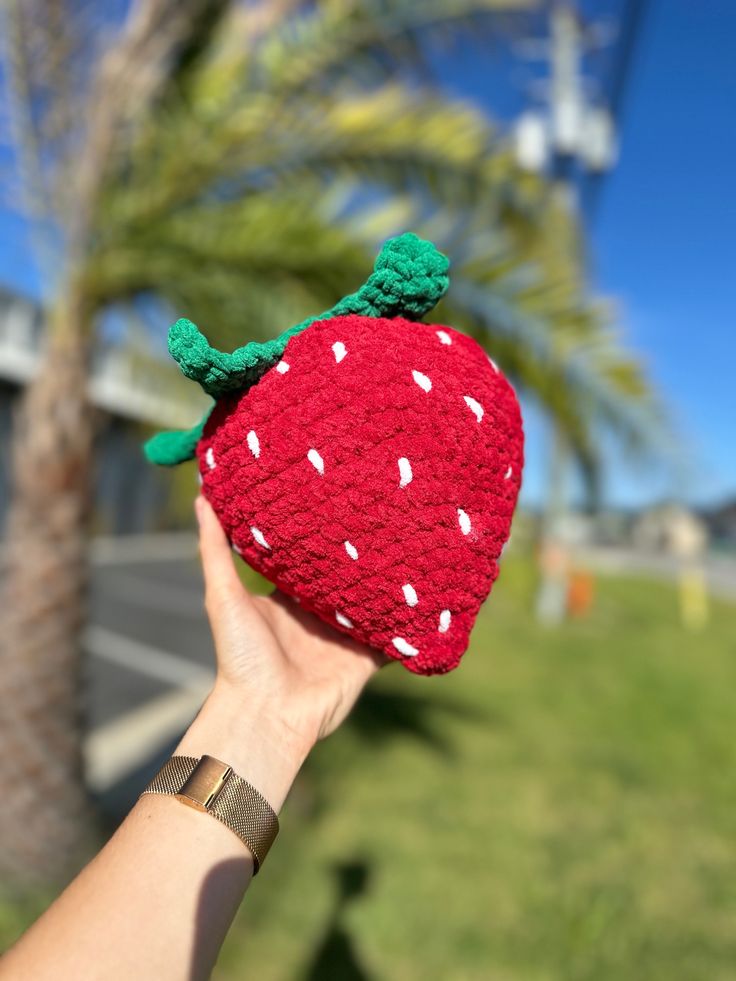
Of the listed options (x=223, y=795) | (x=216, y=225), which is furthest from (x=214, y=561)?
(x=216, y=225)

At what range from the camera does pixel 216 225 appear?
110 inches

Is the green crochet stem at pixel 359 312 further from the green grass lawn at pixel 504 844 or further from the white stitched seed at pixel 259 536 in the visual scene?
the green grass lawn at pixel 504 844

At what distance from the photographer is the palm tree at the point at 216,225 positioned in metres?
2.67

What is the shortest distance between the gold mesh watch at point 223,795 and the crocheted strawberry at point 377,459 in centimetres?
29

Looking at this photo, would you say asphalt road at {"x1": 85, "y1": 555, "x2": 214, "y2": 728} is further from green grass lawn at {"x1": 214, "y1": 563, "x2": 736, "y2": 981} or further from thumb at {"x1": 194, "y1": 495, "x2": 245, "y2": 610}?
thumb at {"x1": 194, "y1": 495, "x2": 245, "y2": 610}

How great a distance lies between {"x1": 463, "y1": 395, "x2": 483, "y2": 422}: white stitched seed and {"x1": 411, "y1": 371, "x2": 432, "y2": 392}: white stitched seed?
0.21 feet

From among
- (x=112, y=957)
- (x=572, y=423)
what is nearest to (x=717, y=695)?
(x=572, y=423)

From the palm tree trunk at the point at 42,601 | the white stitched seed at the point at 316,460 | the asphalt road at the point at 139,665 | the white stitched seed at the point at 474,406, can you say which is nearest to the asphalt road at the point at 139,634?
the asphalt road at the point at 139,665

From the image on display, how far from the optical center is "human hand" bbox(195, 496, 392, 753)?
115 cm

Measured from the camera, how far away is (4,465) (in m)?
12.4

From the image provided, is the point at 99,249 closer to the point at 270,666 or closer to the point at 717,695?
the point at 270,666

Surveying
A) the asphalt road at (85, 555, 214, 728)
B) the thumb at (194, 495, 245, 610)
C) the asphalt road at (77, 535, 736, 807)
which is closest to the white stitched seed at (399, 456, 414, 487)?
the thumb at (194, 495, 245, 610)

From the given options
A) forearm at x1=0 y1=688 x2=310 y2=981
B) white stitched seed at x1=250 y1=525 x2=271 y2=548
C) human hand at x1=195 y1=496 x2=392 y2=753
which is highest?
white stitched seed at x1=250 y1=525 x2=271 y2=548

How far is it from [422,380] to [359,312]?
18 cm
